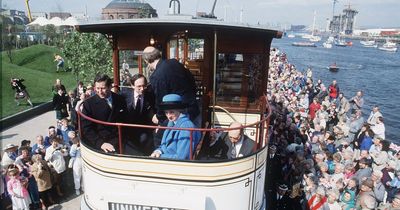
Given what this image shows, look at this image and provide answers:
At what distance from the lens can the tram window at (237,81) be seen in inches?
296

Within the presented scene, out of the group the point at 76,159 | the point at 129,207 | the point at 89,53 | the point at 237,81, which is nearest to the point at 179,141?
the point at 129,207

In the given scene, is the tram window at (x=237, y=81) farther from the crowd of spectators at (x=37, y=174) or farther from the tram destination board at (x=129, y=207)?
the tram destination board at (x=129, y=207)

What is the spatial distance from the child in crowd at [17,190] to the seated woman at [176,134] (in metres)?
3.90

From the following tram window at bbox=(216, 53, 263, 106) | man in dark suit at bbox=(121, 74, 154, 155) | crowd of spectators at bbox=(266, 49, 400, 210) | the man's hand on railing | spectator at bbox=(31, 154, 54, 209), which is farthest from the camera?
spectator at bbox=(31, 154, 54, 209)

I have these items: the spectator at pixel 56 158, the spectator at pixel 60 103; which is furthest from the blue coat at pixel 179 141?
the spectator at pixel 60 103

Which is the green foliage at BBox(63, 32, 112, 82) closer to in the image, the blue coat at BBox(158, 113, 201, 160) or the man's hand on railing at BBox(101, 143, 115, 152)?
the man's hand on railing at BBox(101, 143, 115, 152)

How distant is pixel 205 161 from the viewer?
487 centimetres

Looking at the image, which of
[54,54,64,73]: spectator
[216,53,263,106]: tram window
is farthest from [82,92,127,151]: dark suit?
[54,54,64,73]: spectator

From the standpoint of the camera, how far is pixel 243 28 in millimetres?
6035

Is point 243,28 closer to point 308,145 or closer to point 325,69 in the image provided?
point 308,145

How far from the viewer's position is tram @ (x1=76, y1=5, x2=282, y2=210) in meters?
4.95

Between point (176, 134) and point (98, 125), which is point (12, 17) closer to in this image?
point (98, 125)

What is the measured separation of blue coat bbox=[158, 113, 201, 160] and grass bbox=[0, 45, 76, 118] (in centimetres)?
1369

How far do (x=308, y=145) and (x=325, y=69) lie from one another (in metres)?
52.8
